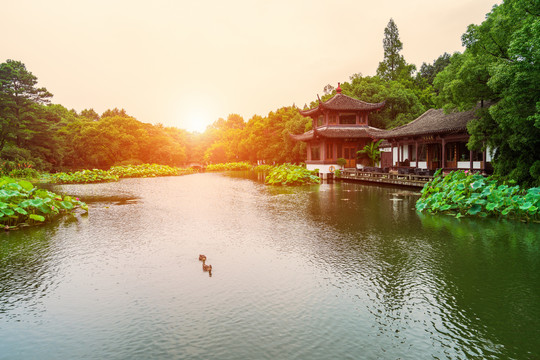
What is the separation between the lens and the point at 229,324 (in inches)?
181

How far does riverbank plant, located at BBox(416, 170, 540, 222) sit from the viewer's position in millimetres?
10711

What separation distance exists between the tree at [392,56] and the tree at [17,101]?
153ft

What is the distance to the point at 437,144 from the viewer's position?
2312cm

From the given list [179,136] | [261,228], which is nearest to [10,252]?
[261,228]

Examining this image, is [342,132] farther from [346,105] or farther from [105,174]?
[105,174]

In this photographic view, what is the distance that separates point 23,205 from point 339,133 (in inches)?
980

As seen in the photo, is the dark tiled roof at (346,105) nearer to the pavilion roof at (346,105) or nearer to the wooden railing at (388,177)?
the pavilion roof at (346,105)

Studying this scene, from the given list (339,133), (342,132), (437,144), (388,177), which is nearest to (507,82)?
(388,177)

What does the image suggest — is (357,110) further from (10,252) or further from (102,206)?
(10,252)

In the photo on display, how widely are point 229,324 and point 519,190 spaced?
11.5 m

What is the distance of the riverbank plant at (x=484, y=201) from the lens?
10711 millimetres

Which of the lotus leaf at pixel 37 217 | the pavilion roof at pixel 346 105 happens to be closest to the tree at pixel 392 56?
the pavilion roof at pixel 346 105

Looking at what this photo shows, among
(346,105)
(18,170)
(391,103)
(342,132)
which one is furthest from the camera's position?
(391,103)

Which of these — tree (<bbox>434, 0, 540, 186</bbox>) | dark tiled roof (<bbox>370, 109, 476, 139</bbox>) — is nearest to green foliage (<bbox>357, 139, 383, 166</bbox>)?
dark tiled roof (<bbox>370, 109, 476, 139</bbox>)
